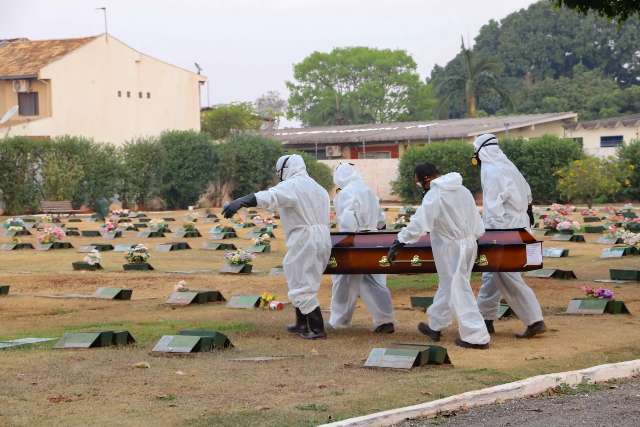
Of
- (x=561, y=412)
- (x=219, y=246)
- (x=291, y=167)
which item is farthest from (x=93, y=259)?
(x=561, y=412)

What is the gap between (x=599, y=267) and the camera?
67.9ft

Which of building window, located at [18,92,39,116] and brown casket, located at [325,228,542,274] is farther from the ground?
building window, located at [18,92,39,116]

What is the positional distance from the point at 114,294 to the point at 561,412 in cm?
922

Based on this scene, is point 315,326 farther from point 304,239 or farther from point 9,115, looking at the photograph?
point 9,115

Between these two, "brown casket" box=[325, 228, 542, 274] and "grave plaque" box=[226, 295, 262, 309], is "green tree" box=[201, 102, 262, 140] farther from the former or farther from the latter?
"brown casket" box=[325, 228, 542, 274]

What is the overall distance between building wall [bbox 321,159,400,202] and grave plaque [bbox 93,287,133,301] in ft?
121

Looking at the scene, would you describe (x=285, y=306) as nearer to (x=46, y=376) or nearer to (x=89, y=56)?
(x=46, y=376)

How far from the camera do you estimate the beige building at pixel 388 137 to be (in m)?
54.5

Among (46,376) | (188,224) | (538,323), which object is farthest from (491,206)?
(188,224)

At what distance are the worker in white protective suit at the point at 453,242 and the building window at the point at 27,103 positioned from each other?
44440 millimetres

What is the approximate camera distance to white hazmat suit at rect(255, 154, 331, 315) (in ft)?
42.5

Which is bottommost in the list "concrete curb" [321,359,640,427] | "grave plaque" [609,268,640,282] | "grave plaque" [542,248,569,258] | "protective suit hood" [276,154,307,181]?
"grave plaque" [542,248,569,258]

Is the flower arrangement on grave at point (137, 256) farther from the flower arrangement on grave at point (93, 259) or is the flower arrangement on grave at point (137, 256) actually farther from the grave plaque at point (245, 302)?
the grave plaque at point (245, 302)

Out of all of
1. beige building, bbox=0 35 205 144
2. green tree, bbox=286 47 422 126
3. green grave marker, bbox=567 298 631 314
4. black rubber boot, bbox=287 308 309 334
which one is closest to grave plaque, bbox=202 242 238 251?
green grave marker, bbox=567 298 631 314
